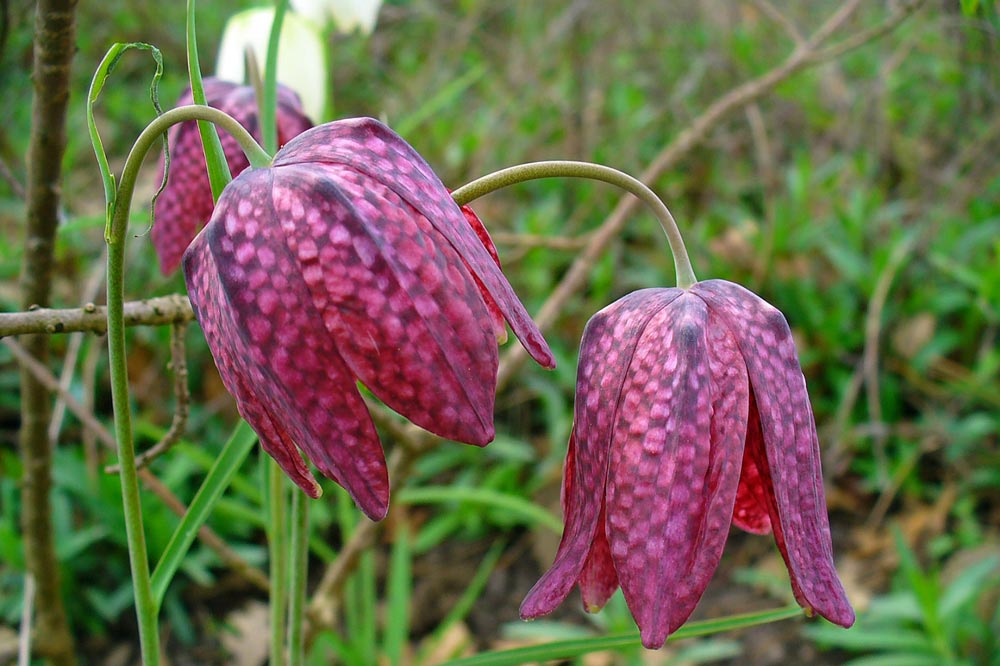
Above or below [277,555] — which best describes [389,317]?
above

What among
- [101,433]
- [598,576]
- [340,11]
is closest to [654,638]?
[598,576]

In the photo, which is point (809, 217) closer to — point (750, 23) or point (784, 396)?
point (750, 23)

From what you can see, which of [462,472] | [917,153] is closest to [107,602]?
[462,472]

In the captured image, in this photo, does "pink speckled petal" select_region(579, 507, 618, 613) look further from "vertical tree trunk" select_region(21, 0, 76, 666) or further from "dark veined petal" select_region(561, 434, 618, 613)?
"vertical tree trunk" select_region(21, 0, 76, 666)

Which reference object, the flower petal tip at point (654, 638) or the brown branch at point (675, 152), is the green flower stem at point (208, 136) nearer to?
the flower petal tip at point (654, 638)

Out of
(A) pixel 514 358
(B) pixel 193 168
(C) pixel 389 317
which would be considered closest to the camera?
(C) pixel 389 317

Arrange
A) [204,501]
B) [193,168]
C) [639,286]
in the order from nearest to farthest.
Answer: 1. [204,501]
2. [193,168]
3. [639,286]

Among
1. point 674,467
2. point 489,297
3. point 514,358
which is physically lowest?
point 514,358

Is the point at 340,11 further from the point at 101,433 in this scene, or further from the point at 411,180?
the point at 411,180
